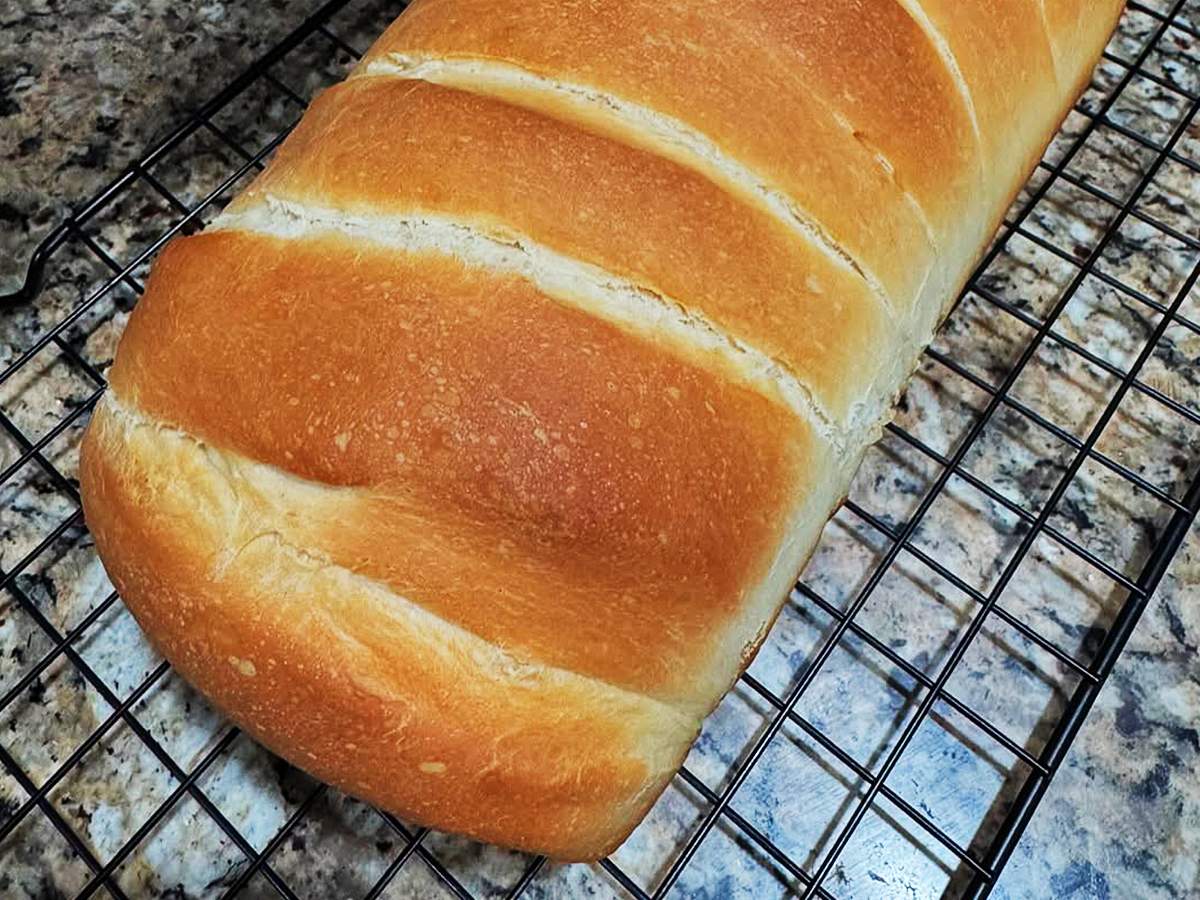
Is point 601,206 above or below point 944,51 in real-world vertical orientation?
above

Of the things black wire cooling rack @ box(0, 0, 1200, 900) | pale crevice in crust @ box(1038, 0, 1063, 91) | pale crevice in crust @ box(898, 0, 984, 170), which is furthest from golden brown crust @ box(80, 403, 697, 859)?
pale crevice in crust @ box(1038, 0, 1063, 91)

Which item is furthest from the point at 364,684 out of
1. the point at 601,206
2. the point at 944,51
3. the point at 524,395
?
the point at 944,51

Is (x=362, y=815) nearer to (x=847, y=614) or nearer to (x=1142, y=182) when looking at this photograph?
(x=847, y=614)

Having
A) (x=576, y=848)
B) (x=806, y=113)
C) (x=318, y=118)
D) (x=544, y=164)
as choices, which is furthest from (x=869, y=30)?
(x=576, y=848)

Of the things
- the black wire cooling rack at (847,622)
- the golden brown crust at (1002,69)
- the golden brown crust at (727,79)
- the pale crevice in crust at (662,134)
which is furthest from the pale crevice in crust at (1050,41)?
the pale crevice in crust at (662,134)

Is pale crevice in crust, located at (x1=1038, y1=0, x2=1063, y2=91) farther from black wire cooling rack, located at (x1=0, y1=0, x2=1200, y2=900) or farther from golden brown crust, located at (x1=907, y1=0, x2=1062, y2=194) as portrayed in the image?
black wire cooling rack, located at (x1=0, y1=0, x2=1200, y2=900)

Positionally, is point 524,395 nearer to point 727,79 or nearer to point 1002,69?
point 727,79

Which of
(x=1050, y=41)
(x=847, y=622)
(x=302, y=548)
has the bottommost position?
(x=847, y=622)
